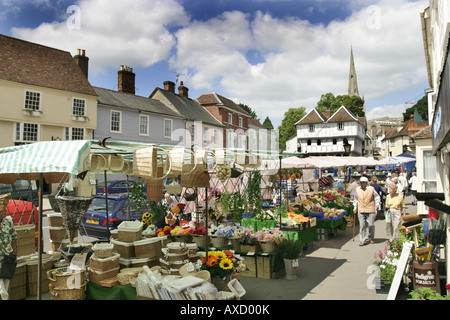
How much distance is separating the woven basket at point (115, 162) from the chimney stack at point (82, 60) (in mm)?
22865

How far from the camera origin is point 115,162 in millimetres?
6332

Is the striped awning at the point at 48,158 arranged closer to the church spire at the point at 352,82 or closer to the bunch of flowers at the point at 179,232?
the bunch of flowers at the point at 179,232

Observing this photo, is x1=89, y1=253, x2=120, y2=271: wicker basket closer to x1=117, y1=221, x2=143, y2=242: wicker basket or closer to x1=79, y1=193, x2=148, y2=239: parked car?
x1=117, y1=221, x2=143, y2=242: wicker basket

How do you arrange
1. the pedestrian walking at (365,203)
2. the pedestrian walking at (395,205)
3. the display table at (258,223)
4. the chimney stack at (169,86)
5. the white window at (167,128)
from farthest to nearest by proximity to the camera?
the chimney stack at (169,86) < the white window at (167,128) < the pedestrian walking at (365,203) < the display table at (258,223) < the pedestrian walking at (395,205)

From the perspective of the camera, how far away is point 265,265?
7.34 m

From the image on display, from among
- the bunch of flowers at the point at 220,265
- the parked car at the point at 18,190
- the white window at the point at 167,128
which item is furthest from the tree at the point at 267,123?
the bunch of flowers at the point at 220,265

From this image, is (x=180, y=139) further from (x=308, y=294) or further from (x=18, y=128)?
(x=308, y=294)

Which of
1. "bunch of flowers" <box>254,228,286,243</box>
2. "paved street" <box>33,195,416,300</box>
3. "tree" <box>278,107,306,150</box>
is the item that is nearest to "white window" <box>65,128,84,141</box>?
"paved street" <box>33,195,416,300</box>

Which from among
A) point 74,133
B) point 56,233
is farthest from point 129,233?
point 74,133

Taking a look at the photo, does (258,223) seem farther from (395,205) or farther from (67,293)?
(67,293)

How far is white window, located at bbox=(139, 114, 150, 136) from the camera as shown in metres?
28.1

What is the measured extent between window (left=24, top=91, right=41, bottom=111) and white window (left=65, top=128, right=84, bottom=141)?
8.24 feet

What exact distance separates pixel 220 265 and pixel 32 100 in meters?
21.5

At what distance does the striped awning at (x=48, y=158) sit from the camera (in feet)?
12.9
